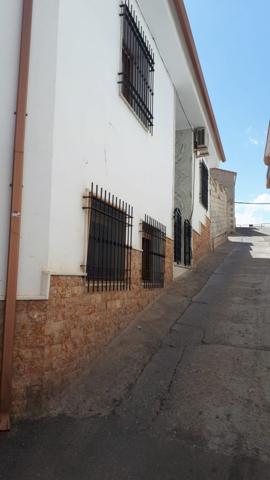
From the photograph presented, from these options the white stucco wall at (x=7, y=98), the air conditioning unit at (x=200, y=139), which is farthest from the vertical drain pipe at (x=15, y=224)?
the air conditioning unit at (x=200, y=139)

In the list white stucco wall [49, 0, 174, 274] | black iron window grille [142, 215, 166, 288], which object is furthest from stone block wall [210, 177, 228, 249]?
white stucco wall [49, 0, 174, 274]

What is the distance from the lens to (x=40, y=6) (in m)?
4.20

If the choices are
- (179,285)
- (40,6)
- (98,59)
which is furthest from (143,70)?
(179,285)

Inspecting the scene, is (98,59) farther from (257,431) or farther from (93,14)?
(257,431)

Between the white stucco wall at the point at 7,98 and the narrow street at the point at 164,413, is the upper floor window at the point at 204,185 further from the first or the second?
the white stucco wall at the point at 7,98

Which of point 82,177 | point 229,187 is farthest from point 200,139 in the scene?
point 229,187

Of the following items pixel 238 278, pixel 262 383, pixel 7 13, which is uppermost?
pixel 7 13

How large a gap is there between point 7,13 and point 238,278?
7.32m

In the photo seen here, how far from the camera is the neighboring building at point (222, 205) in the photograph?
55.1ft

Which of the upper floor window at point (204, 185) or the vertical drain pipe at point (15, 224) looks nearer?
the vertical drain pipe at point (15, 224)

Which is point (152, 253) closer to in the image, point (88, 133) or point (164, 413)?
point (88, 133)

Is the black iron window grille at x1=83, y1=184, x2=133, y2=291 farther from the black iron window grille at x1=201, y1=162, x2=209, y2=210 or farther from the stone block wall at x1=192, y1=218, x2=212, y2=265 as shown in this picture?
the black iron window grille at x1=201, y1=162, x2=209, y2=210

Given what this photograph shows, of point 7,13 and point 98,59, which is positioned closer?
point 7,13

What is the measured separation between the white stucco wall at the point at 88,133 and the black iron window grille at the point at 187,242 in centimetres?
401
